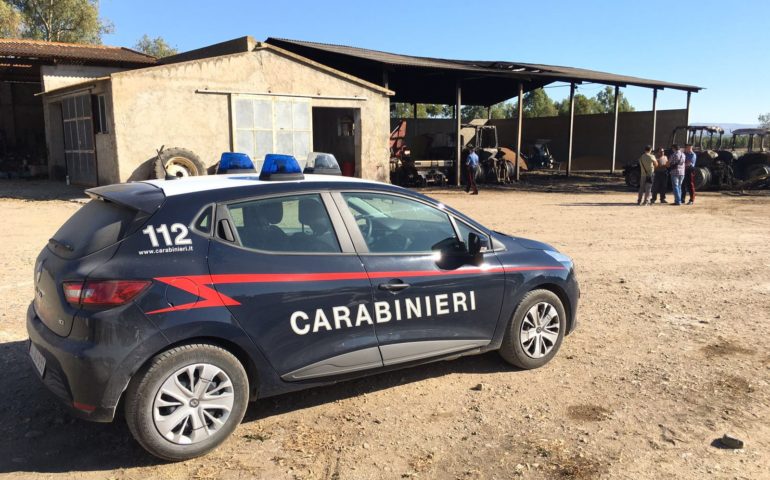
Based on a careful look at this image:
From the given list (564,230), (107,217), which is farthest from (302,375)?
(564,230)

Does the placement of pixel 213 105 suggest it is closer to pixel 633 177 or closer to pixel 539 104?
pixel 633 177

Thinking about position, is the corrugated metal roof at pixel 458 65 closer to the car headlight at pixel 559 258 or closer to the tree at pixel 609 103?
the car headlight at pixel 559 258

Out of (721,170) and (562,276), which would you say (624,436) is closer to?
(562,276)

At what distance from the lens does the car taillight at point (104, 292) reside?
126 inches

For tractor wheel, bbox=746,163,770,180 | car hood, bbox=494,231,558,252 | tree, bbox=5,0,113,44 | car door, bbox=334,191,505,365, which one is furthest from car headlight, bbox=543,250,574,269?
tree, bbox=5,0,113,44

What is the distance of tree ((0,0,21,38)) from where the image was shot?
38188 mm

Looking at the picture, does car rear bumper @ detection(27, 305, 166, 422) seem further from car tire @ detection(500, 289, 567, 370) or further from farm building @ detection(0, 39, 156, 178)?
farm building @ detection(0, 39, 156, 178)

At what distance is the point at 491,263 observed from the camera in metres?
4.49

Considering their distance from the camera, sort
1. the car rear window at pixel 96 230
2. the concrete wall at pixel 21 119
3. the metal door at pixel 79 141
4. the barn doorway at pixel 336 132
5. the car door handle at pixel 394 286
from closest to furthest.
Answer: the car rear window at pixel 96 230 < the car door handle at pixel 394 286 < the metal door at pixel 79 141 < the barn doorway at pixel 336 132 < the concrete wall at pixel 21 119

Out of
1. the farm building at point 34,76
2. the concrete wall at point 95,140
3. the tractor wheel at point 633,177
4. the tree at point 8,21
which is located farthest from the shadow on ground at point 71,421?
the tree at point 8,21

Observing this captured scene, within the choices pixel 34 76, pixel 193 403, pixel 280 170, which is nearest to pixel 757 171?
pixel 280 170

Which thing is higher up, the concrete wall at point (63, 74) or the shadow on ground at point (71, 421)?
the concrete wall at point (63, 74)

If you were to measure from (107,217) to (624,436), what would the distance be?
3424 millimetres

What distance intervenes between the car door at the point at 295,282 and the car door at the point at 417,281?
0.38 feet
